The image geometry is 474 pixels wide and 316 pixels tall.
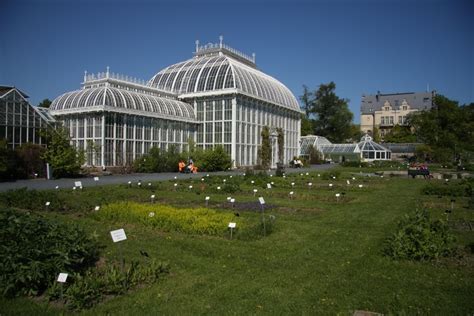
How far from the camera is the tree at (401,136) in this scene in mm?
86000

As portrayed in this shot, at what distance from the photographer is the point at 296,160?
5269 cm

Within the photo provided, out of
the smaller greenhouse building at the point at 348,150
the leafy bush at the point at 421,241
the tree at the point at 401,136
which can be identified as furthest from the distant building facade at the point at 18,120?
the tree at the point at 401,136

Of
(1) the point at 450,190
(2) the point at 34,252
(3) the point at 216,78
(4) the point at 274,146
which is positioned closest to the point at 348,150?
(4) the point at 274,146

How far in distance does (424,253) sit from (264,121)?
1554 inches

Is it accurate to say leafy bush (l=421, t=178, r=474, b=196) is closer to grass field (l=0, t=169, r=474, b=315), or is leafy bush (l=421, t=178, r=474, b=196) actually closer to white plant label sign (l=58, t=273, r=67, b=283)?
grass field (l=0, t=169, r=474, b=315)

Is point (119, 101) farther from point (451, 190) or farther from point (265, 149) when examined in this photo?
point (451, 190)

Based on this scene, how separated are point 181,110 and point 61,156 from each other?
17.9 meters

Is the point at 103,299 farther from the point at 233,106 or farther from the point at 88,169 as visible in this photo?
the point at 233,106

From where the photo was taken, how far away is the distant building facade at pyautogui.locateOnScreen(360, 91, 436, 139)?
10975 cm

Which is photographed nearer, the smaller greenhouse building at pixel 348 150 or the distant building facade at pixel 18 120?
the distant building facade at pixel 18 120

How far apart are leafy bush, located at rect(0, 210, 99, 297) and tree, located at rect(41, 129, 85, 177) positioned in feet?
65.9

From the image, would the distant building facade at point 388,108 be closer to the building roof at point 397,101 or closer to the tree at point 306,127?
the building roof at point 397,101

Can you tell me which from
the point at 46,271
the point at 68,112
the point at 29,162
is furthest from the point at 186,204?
the point at 68,112

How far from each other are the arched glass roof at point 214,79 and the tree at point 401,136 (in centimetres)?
4713
